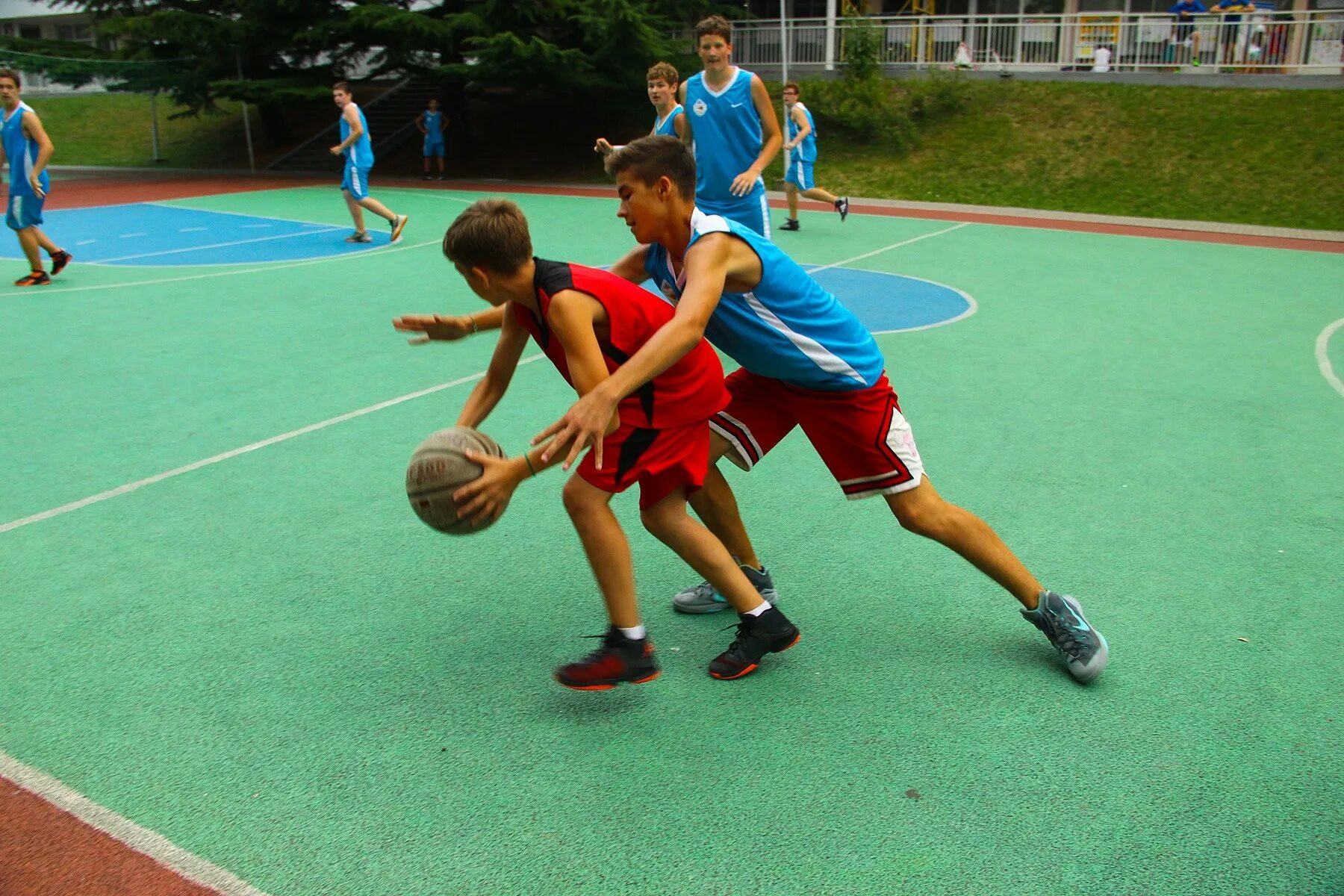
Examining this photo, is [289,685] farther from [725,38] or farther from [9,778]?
[725,38]

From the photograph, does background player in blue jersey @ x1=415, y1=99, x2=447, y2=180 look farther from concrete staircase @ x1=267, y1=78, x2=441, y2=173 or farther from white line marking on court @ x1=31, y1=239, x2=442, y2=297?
white line marking on court @ x1=31, y1=239, x2=442, y2=297

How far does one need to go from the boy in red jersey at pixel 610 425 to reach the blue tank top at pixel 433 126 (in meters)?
23.0

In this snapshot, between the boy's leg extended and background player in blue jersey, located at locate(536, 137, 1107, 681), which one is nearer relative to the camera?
background player in blue jersey, located at locate(536, 137, 1107, 681)

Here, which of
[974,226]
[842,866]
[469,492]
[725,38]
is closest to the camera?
[842,866]

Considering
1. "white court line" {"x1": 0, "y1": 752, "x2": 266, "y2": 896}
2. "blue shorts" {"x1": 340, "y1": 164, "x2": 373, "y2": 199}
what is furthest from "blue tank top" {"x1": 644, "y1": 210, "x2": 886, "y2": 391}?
"blue shorts" {"x1": 340, "y1": 164, "x2": 373, "y2": 199}

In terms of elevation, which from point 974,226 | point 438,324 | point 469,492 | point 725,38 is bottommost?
point 974,226

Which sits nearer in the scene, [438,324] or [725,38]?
[438,324]

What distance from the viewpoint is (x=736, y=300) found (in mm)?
3607

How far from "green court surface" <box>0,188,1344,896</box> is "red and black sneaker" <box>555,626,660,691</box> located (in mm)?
127

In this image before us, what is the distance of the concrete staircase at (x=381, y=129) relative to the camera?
28.9 metres

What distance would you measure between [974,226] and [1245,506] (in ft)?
38.7

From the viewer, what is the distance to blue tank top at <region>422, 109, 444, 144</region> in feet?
82.7

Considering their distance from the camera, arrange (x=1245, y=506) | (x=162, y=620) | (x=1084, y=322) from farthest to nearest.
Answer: (x=1084, y=322)
(x=1245, y=506)
(x=162, y=620)

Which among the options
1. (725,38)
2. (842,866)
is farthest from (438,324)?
(725,38)
